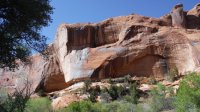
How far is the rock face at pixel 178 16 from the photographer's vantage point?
5891cm

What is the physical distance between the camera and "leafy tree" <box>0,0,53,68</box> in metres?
11.0

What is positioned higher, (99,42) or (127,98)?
(99,42)

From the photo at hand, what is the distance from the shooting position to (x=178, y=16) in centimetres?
5956

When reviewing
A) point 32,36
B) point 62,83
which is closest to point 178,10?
point 62,83

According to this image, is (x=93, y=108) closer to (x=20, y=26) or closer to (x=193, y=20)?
(x=20, y=26)

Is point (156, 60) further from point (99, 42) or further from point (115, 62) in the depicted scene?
point (99, 42)

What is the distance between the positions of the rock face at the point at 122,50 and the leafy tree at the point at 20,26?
39578 mm

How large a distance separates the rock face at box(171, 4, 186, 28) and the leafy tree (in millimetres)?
48609

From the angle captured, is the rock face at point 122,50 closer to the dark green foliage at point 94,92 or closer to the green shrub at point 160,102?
the dark green foliage at point 94,92

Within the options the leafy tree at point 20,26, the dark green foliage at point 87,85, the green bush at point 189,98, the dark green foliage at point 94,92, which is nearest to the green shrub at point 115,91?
the dark green foliage at point 94,92

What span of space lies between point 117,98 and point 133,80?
7.37 metres

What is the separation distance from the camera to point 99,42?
58.8m

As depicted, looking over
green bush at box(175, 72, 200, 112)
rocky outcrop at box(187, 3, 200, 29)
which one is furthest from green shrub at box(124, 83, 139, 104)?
rocky outcrop at box(187, 3, 200, 29)

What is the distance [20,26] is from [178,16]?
50.6 m
